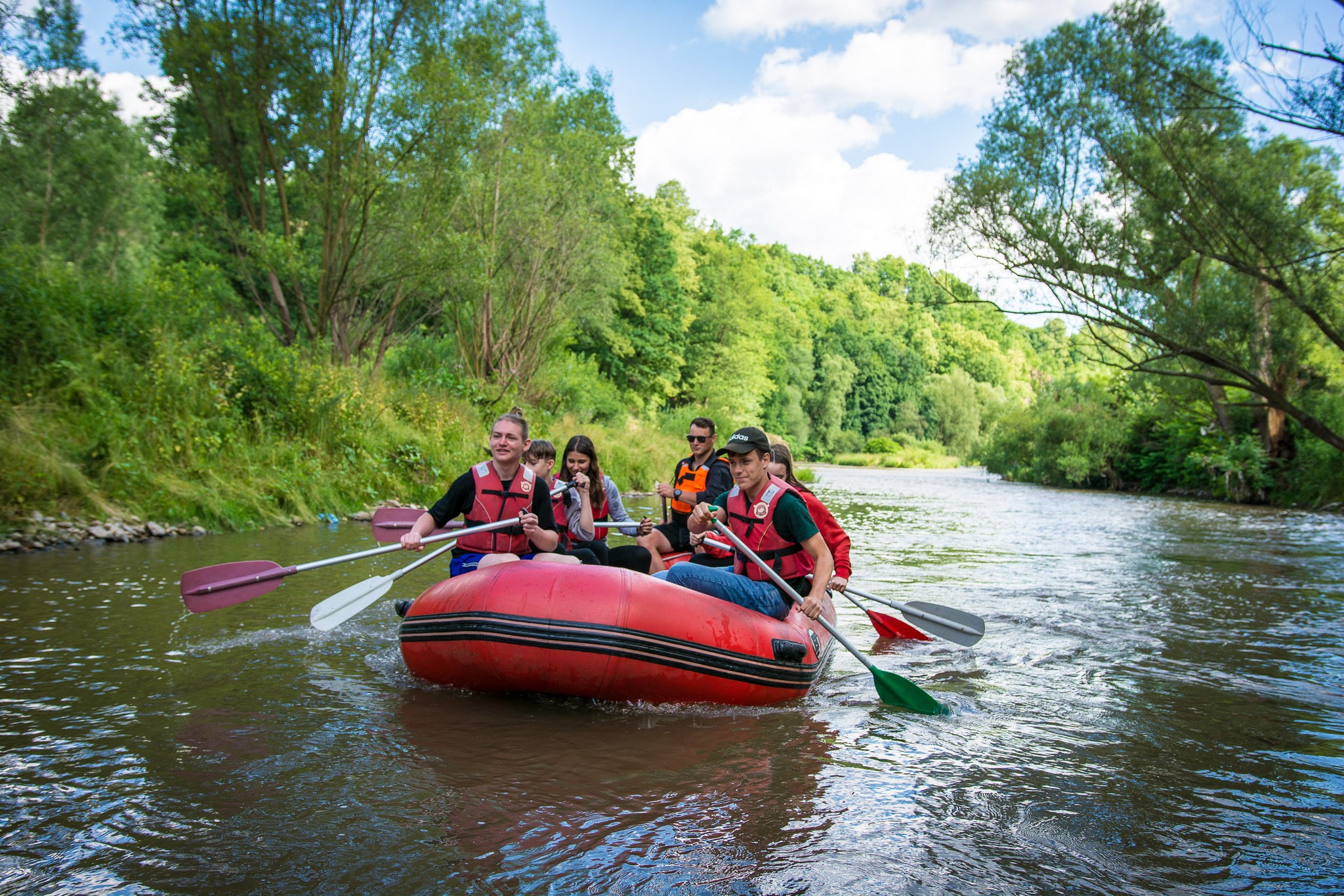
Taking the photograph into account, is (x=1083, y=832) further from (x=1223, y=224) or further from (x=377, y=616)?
(x=1223, y=224)

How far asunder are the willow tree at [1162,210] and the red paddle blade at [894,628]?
5.69 metres

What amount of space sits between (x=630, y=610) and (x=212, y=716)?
1.72 meters

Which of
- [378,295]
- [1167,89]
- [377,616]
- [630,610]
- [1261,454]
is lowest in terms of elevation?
[377,616]

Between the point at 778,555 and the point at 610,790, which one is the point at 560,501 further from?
the point at 610,790

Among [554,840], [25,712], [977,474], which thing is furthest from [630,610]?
[977,474]

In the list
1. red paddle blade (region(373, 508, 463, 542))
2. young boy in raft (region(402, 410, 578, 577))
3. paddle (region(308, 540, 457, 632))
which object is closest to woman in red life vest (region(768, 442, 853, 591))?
young boy in raft (region(402, 410, 578, 577))

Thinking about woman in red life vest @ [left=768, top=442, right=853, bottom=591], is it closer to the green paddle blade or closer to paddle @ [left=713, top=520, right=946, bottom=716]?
paddle @ [left=713, top=520, right=946, bottom=716]

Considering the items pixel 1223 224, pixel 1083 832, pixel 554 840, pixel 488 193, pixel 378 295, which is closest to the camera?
pixel 554 840

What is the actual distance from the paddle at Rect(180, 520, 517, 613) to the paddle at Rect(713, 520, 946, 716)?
1.20 meters

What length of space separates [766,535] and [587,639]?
1184 mm

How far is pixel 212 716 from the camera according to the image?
365 cm

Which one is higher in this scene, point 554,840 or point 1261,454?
point 1261,454

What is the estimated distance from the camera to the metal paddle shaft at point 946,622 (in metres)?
4.89

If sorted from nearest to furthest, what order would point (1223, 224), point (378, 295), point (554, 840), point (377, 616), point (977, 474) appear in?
point (554, 840) < point (377, 616) < point (1223, 224) < point (378, 295) < point (977, 474)
